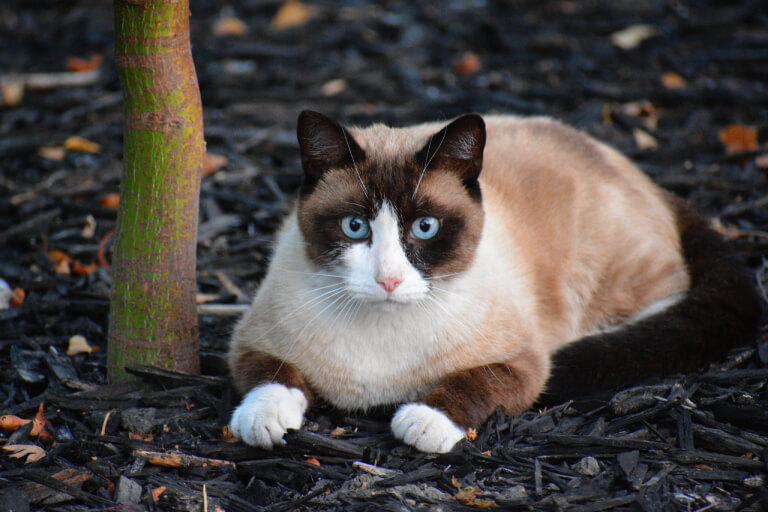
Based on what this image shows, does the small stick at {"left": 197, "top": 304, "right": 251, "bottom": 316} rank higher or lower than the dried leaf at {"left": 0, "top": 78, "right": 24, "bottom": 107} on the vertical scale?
lower

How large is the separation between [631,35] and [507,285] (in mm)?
3743

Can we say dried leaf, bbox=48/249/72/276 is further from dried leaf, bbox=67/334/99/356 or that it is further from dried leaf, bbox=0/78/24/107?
dried leaf, bbox=0/78/24/107

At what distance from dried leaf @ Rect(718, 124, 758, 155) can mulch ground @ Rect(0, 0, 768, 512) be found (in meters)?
0.02

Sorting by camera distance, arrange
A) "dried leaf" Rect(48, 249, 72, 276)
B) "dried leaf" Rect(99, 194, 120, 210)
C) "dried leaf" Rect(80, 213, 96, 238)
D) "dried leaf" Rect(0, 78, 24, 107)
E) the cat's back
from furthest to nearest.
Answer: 1. "dried leaf" Rect(0, 78, 24, 107)
2. "dried leaf" Rect(99, 194, 120, 210)
3. "dried leaf" Rect(80, 213, 96, 238)
4. "dried leaf" Rect(48, 249, 72, 276)
5. the cat's back

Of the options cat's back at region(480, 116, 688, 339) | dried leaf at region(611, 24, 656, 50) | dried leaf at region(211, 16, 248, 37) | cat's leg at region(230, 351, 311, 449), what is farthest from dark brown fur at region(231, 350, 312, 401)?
dried leaf at region(611, 24, 656, 50)

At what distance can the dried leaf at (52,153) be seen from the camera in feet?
15.8

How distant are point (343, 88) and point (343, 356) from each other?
3.21m

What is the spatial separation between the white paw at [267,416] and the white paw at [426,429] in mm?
363

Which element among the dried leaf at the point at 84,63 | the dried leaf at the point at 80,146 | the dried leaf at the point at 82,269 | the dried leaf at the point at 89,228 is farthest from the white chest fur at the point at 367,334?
the dried leaf at the point at 84,63

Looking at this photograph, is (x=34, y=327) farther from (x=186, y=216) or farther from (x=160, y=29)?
(x=160, y=29)

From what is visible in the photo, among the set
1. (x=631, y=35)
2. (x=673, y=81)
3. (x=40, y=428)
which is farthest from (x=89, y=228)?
(x=631, y=35)

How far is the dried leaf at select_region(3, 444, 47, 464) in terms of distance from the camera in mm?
2670

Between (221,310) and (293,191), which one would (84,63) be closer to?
(293,191)

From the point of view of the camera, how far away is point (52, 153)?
15.9ft
